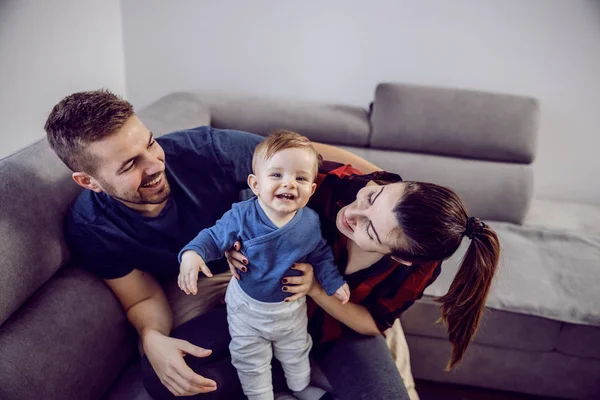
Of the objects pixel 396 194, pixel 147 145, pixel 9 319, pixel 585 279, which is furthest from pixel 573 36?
pixel 9 319

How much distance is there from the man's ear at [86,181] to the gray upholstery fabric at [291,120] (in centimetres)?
88

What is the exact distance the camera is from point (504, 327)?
158cm

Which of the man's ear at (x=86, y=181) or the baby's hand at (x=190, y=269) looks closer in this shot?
the baby's hand at (x=190, y=269)

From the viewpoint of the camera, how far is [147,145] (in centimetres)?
118

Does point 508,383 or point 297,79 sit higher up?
point 297,79

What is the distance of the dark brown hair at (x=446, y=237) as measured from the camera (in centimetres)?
98

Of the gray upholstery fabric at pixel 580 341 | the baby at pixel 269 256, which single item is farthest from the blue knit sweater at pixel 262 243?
the gray upholstery fabric at pixel 580 341

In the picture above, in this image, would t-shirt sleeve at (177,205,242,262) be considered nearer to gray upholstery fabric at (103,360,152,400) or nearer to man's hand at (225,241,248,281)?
man's hand at (225,241,248,281)

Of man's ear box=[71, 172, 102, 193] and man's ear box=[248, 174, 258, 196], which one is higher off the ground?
man's ear box=[248, 174, 258, 196]

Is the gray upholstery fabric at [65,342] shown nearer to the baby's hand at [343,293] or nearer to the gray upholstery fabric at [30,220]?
the gray upholstery fabric at [30,220]

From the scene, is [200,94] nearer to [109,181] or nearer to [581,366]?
[109,181]

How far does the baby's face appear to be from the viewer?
1.01 metres

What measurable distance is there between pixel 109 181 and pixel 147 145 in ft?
0.44

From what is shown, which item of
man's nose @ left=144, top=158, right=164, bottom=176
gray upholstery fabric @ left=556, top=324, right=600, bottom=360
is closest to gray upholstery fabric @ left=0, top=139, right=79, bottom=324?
man's nose @ left=144, top=158, right=164, bottom=176
